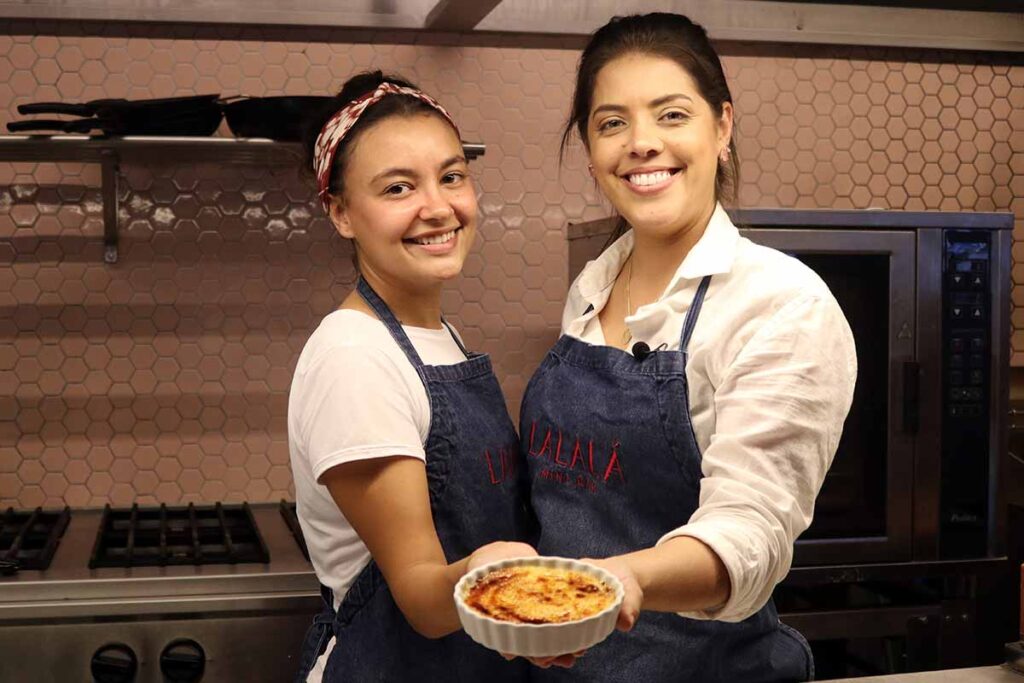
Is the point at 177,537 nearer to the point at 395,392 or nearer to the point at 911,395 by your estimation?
the point at 395,392

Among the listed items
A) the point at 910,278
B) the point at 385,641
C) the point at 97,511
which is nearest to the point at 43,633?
the point at 97,511

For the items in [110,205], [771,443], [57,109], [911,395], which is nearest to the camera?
[771,443]

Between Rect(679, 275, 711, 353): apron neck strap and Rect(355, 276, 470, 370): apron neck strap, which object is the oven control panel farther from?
Rect(355, 276, 470, 370): apron neck strap

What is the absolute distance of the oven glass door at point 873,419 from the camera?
239 cm

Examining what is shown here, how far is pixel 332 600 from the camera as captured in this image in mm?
1600

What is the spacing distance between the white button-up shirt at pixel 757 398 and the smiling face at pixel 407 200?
33cm

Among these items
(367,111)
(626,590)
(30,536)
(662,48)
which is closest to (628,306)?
(662,48)

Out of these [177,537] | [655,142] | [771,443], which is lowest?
[177,537]

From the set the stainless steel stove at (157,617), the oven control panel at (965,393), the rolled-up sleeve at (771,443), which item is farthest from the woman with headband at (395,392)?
the oven control panel at (965,393)

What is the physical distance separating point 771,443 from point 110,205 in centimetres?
186

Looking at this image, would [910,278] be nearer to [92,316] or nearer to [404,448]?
[404,448]

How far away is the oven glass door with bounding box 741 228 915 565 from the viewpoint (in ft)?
7.83

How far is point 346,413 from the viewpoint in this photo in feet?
4.45

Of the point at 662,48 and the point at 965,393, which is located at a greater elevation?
the point at 662,48
